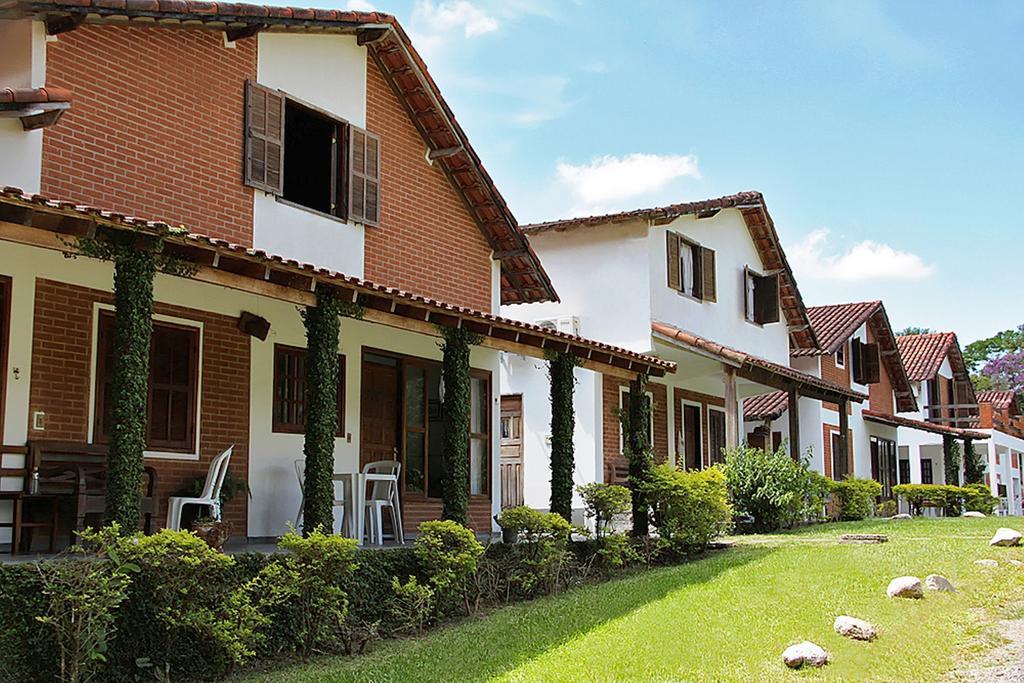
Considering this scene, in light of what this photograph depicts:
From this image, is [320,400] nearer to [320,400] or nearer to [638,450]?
[320,400]

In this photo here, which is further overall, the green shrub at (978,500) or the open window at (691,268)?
the green shrub at (978,500)

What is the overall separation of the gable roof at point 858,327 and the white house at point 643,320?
239 inches

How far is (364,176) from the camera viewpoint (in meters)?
14.2

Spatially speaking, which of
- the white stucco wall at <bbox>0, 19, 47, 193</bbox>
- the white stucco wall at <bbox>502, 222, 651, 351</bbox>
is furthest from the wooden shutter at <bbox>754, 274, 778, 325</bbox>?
the white stucco wall at <bbox>0, 19, 47, 193</bbox>

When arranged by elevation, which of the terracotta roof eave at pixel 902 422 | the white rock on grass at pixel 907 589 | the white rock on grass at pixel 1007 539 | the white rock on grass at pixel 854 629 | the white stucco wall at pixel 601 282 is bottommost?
the white rock on grass at pixel 854 629

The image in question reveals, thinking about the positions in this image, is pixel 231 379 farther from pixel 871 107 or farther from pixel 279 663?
pixel 871 107

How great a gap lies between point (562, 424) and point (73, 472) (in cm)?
642

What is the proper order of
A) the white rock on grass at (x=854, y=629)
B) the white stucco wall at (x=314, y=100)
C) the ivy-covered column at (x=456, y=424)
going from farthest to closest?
the white stucco wall at (x=314, y=100)
the ivy-covered column at (x=456, y=424)
the white rock on grass at (x=854, y=629)

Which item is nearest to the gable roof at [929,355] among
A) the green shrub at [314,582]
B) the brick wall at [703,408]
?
the brick wall at [703,408]

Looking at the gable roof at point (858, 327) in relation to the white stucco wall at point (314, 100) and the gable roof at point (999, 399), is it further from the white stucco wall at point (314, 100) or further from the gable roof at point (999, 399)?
the white stucco wall at point (314, 100)

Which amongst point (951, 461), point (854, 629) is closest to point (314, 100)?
point (854, 629)

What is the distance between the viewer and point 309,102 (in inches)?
535

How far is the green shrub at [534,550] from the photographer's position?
12.7 metres

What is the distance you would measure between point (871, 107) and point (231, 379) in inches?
689
